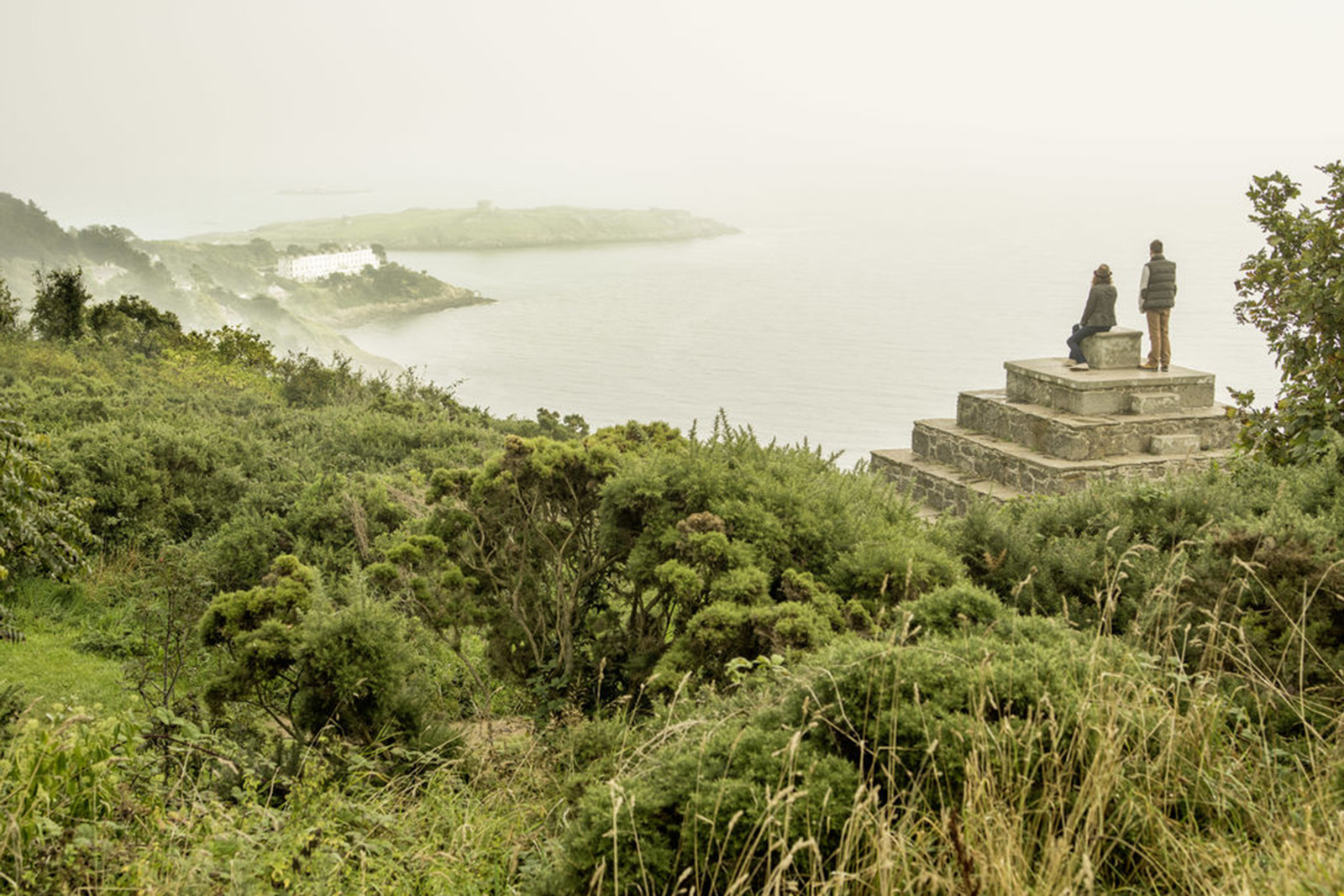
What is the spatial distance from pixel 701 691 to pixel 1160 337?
1025 cm

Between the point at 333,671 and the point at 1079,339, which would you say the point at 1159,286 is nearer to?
the point at 1079,339

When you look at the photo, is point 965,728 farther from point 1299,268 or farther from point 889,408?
point 889,408

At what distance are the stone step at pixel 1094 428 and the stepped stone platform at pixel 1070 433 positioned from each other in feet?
0.03

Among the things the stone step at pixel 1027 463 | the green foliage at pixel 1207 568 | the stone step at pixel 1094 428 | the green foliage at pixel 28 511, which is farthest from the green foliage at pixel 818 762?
the stone step at pixel 1094 428

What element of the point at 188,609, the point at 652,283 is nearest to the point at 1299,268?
the point at 188,609

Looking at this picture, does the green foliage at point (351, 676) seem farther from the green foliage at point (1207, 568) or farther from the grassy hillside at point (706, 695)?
the green foliage at point (1207, 568)

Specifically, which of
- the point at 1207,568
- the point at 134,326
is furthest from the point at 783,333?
the point at 1207,568

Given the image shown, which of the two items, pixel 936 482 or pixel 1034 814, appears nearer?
pixel 1034 814

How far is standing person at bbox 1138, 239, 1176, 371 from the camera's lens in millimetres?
12281

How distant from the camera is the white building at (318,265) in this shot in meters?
39.8

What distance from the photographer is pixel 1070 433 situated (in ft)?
38.1

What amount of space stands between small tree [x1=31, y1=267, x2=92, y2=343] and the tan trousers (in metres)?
16.9

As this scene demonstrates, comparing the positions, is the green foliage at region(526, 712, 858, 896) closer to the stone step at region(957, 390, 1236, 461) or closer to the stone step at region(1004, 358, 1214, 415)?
the stone step at region(957, 390, 1236, 461)

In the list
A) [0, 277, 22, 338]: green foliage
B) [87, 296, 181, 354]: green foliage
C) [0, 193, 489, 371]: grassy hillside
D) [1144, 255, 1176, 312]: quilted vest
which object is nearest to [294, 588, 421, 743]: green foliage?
[1144, 255, 1176, 312]: quilted vest
